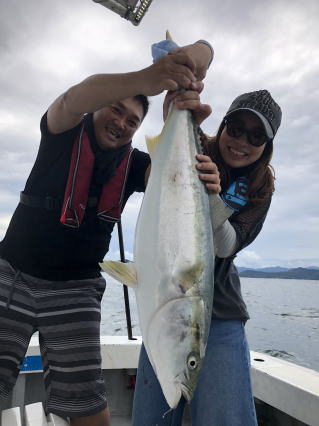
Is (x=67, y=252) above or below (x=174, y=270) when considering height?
above

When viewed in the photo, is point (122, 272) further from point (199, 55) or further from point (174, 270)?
point (199, 55)

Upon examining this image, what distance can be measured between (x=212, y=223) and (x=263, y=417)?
3019 mm

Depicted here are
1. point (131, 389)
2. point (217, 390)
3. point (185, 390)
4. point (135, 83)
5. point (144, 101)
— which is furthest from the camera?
point (131, 389)

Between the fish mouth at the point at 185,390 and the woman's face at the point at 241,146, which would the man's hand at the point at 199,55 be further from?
the fish mouth at the point at 185,390

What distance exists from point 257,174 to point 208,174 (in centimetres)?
Result: 73

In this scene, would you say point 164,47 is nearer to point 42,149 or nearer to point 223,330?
point 42,149

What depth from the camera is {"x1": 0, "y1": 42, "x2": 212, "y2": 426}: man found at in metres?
2.49

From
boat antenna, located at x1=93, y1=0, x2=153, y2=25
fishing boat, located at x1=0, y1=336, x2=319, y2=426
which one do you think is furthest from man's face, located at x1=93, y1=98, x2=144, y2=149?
boat antenna, located at x1=93, y1=0, x2=153, y2=25

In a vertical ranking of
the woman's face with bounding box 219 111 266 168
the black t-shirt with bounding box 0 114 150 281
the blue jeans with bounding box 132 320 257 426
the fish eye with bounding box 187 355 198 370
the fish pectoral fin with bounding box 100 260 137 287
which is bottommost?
the blue jeans with bounding box 132 320 257 426

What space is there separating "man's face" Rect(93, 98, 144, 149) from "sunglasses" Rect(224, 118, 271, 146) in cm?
75

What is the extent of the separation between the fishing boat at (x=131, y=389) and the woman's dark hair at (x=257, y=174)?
187 centimetres

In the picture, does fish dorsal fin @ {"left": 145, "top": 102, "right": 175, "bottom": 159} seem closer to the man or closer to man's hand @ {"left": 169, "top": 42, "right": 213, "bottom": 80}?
man's hand @ {"left": 169, "top": 42, "right": 213, "bottom": 80}

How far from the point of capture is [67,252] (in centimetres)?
265

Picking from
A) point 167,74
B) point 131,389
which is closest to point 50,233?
point 167,74
